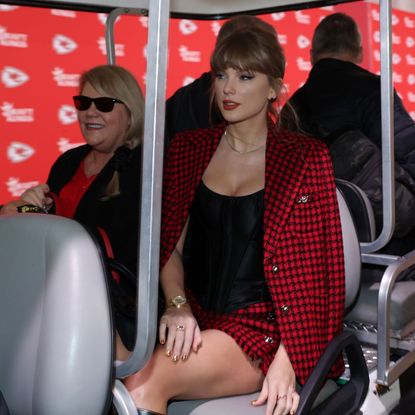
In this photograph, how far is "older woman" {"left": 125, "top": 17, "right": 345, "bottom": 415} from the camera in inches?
63.9

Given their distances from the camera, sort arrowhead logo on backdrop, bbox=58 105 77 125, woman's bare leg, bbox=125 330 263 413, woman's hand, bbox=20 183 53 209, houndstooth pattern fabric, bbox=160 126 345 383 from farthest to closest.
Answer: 1. arrowhead logo on backdrop, bbox=58 105 77 125
2. woman's hand, bbox=20 183 53 209
3. houndstooth pattern fabric, bbox=160 126 345 383
4. woman's bare leg, bbox=125 330 263 413

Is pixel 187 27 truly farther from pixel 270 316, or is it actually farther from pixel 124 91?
pixel 270 316

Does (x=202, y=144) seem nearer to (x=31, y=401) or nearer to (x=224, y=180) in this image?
(x=224, y=180)

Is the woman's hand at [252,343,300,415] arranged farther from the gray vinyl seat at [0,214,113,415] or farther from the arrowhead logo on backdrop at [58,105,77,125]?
the arrowhead logo on backdrop at [58,105,77,125]

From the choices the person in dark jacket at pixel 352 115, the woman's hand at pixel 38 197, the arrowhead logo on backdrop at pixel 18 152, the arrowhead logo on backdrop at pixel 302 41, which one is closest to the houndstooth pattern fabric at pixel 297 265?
the woman's hand at pixel 38 197

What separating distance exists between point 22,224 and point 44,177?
11.0ft

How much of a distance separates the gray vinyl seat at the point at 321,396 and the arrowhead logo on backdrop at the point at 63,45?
312cm

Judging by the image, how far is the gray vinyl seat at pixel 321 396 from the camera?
159cm

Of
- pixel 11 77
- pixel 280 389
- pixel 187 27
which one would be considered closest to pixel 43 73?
pixel 11 77

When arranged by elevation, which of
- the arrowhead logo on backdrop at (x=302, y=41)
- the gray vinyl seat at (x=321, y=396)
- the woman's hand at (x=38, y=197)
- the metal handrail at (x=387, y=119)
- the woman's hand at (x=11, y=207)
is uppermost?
the arrowhead logo on backdrop at (x=302, y=41)

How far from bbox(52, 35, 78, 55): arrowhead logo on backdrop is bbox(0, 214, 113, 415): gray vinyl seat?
3480 millimetres

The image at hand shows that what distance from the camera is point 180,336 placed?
1584 mm

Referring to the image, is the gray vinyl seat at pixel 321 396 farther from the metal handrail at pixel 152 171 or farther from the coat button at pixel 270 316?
the metal handrail at pixel 152 171

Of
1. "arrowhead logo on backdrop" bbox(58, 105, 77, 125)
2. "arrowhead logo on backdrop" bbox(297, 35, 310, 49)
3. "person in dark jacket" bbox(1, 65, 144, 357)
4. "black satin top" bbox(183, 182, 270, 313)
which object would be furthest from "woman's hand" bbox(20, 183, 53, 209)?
"arrowhead logo on backdrop" bbox(297, 35, 310, 49)
